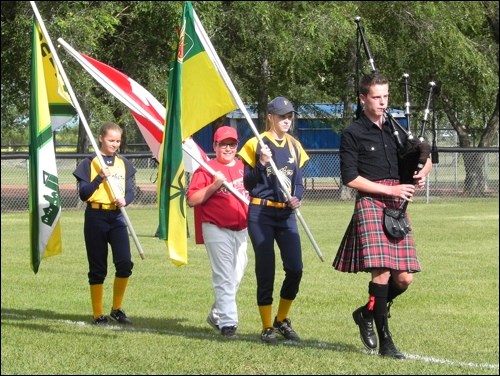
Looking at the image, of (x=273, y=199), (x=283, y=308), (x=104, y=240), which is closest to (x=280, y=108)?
(x=273, y=199)

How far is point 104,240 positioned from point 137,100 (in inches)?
57.4

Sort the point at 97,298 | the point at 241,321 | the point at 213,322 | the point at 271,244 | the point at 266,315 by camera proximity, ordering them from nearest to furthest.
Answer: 1. the point at 271,244
2. the point at 266,315
3. the point at 213,322
4. the point at 97,298
5. the point at 241,321

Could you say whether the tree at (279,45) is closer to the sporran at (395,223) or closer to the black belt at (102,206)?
the black belt at (102,206)

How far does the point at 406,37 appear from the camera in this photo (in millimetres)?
27578

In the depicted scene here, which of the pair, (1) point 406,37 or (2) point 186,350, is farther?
(1) point 406,37

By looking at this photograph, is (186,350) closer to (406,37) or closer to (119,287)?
(119,287)

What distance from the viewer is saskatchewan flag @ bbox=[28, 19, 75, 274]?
9344 mm

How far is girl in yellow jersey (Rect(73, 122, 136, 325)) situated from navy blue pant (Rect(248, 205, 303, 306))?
1.47m

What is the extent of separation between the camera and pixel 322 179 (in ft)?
87.7

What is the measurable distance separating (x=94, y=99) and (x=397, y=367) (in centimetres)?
1773

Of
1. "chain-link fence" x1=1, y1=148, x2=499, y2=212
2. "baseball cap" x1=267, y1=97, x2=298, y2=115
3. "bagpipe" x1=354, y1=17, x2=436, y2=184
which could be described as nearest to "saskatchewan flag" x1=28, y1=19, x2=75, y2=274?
"baseball cap" x1=267, y1=97, x2=298, y2=115

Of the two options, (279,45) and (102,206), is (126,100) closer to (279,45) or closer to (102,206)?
(102,206)

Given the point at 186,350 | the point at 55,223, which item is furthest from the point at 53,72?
the point at 186,350

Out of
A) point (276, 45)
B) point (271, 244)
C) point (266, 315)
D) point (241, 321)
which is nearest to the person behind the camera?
point (271, 244)
